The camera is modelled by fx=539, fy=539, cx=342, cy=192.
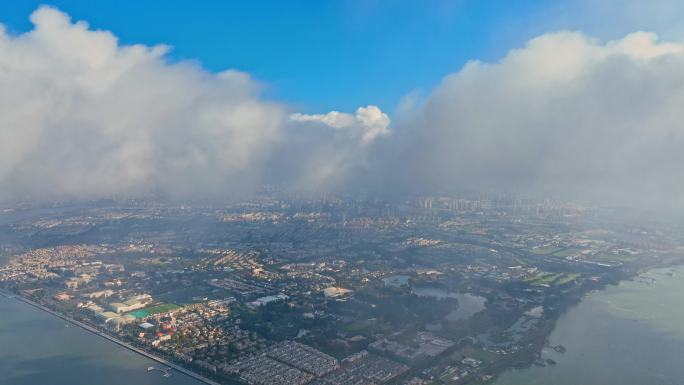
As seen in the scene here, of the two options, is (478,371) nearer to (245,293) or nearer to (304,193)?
(245,293)

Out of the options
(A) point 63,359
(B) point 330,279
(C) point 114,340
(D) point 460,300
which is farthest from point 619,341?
(A) point 63,359

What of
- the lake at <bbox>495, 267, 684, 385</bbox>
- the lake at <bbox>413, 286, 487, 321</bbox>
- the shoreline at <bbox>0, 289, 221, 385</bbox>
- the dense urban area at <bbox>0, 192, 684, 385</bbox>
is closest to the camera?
the lake at <bbox>495, 267, 684, 385</bbox>

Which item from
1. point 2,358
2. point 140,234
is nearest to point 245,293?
point 2,358

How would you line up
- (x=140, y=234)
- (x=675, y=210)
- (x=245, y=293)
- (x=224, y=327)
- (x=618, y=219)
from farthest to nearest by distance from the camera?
(x=675, y=210) < (x=618, y=219) < (x=140, y=234) < (x=245, y=293) < (x=224, y=327)

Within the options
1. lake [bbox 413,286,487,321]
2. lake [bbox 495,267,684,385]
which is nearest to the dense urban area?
lake [bbox 413,286,487,321]

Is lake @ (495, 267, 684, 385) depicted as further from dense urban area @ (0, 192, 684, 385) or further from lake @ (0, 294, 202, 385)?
lake @ (0, 294, 202, 385)

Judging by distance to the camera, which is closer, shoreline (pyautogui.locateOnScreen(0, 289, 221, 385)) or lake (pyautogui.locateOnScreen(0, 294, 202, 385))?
lake (pyautogui.locateOnScreen(0, 294, 202, 385))
